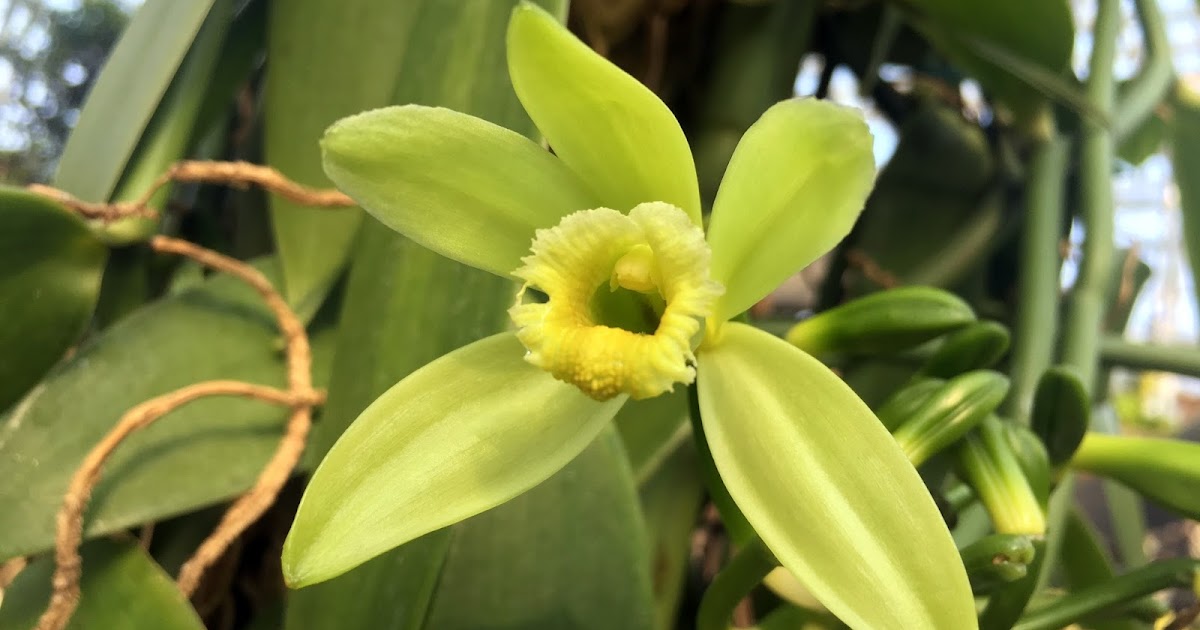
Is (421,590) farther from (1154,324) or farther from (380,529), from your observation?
(1154,324)

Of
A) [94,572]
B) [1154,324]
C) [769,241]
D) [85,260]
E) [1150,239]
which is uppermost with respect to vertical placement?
[769,241]

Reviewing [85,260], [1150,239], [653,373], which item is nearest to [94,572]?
[85,260]

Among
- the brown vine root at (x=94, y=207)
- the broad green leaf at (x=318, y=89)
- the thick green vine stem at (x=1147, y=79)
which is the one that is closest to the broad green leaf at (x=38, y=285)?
the brown vine root at (x=94, y=207)

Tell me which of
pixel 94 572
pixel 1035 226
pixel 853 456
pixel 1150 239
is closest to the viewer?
pixel 853 456

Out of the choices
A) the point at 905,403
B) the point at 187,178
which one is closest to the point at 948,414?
the point at 905,403

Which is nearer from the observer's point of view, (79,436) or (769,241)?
(769,241)
